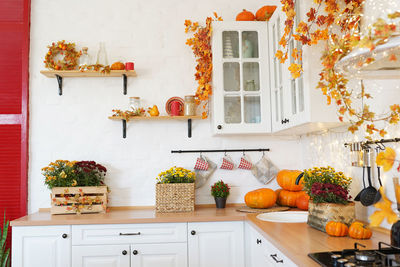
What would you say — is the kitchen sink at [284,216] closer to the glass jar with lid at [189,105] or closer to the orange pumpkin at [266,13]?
the glass jar with lid at [189,105]

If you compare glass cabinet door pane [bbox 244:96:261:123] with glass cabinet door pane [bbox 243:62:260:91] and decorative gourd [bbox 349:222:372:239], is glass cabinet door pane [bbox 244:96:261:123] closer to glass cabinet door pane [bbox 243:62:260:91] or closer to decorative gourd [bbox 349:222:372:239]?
glass cabinet door pane [bbox 243:62:260:91]

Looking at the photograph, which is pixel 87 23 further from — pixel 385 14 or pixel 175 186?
pixel 385 14

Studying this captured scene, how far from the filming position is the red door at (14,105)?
3135 mm

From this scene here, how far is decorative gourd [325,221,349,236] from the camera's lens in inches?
74.0

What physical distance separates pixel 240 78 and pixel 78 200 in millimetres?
1548

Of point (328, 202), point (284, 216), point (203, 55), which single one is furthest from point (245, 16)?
point (328, 202)

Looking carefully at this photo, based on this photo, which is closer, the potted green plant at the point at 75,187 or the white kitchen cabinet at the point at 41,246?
the white kitchen cabinet at the point at 41,246

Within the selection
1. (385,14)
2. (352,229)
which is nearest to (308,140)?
(352,229)

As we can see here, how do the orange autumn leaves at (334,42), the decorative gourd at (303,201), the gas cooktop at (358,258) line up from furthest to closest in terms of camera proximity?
the decorative gourd at (303,201) < the orange autumn leaves at (334,42) < the gas cooktop at (358,258)

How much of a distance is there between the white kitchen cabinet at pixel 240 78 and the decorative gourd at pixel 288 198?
1.69ft

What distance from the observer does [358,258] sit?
1392 millimetres

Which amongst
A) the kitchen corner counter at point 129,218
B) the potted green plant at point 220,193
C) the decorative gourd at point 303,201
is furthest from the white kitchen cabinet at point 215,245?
the decorative gourd at point 303,201

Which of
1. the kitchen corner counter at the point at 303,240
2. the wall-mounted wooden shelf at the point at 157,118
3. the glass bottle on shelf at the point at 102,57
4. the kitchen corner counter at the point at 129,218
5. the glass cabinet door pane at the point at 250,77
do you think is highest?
the glass bottle on shelf at the point at 102,57

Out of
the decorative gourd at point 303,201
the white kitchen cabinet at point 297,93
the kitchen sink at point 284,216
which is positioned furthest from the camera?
the decorative gourd at point 303,201
